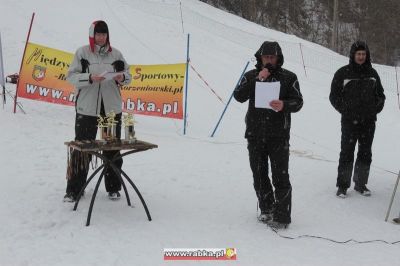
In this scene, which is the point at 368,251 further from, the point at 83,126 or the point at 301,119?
the point at 301,119

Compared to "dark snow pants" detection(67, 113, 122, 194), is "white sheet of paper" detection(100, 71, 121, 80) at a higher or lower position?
higher

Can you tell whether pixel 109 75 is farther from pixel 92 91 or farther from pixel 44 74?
pixel 44 74

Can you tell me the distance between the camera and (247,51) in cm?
1950

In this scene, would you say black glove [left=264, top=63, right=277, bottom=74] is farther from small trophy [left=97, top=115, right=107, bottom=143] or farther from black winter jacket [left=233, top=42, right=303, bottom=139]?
small trophy [left=97, top=115, right=107, bottom=143]

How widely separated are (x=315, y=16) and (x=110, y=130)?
4287cm

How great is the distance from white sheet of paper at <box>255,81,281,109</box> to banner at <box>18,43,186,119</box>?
4765mm

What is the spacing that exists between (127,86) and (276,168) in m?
5.32

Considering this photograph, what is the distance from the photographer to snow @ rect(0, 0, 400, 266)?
4.45 m

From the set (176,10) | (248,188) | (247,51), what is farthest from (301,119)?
(176,10)

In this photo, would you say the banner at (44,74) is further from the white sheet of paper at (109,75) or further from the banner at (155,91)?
the white sheet of paper at (109,75)

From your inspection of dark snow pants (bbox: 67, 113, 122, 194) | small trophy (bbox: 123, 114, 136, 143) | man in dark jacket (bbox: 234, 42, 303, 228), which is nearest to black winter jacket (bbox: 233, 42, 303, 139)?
man in dark jacket (bbox: 234, 42, 303, 228)

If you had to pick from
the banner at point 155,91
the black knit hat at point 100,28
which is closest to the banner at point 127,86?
the banner at point 155,91

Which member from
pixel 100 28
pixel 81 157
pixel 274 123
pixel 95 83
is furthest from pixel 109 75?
pixel 274 123

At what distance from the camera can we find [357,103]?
617 centimetres
